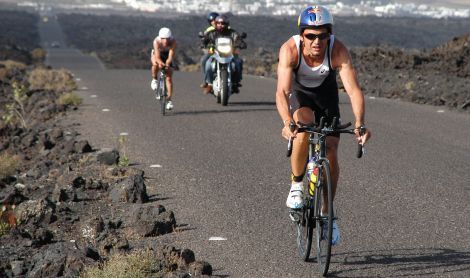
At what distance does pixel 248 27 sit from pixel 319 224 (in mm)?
123510

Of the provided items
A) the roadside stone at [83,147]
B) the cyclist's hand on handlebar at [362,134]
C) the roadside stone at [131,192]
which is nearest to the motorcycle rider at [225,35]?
the roadside stone at [83,147]

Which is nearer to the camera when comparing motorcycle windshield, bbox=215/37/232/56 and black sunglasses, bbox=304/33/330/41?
black sunglasses, bbox=304/33/330/41

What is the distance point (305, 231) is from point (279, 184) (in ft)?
12.6

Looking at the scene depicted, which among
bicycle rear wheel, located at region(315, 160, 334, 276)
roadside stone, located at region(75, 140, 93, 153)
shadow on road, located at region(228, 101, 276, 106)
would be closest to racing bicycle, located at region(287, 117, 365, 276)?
bicycle rear wheel, located at region(315, 160, 334, 276)

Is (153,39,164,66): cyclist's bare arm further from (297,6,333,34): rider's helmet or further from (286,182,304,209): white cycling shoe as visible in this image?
(297,6,333,34): rider's helmet

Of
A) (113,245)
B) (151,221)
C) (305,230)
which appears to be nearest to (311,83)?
(305,230)

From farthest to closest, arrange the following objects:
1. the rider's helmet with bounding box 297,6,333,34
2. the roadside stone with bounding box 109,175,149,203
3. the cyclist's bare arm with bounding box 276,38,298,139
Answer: the roadside stone with bounding box 109,175,149,203 < the cyclist's bare arm with bounding box 276,38,298,139 < the rider's helmet with bounding box 297,6,333,34

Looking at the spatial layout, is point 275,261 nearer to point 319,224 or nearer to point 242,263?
point 242,263

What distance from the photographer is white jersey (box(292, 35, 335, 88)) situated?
7579 mm

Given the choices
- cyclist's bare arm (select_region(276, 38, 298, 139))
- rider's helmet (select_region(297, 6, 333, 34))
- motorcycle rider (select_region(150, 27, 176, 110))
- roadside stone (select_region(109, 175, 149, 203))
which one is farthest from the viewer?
motorcycle rider (select_region(150, 27, 176, 110))

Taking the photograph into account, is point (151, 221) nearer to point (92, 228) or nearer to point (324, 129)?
point (92, 228)

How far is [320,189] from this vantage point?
7.17 metres

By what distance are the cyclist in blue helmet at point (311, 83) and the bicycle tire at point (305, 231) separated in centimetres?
9

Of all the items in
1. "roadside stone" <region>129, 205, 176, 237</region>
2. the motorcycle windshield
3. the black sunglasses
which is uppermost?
the black sunglasses
